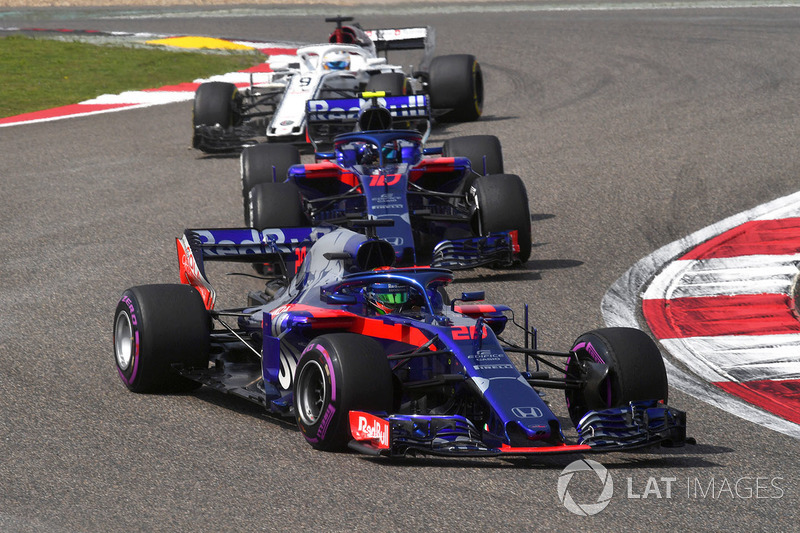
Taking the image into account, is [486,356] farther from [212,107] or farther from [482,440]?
[212,107]

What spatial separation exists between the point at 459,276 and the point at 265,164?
2.80 m

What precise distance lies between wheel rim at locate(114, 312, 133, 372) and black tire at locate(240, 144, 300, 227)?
4.82 m

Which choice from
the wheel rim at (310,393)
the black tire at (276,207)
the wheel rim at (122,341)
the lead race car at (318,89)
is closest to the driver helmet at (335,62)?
the lead race car at (318,89)

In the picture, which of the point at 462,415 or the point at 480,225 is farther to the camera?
the point at 480,225

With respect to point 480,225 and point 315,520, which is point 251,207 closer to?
point 480,225

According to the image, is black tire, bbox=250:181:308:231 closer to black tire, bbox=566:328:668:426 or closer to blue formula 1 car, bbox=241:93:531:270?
blue formula 1 car, bbox=241:93:531:270

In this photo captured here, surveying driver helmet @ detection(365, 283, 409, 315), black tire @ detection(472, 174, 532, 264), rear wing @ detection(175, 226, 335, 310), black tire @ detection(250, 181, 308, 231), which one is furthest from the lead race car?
driver helmet @ detection(365, 283, 409, 315)

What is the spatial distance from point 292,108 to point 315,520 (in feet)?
40.2

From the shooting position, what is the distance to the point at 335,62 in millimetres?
18297

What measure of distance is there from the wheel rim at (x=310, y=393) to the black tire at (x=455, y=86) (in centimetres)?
1280

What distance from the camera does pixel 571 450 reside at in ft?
20.6

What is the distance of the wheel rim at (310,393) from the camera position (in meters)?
6.82

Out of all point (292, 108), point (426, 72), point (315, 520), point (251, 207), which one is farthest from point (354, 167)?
point (426, 72)

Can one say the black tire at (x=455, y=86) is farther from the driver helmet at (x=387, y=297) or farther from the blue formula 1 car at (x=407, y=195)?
the driver helmet at (x=387, y=297)
